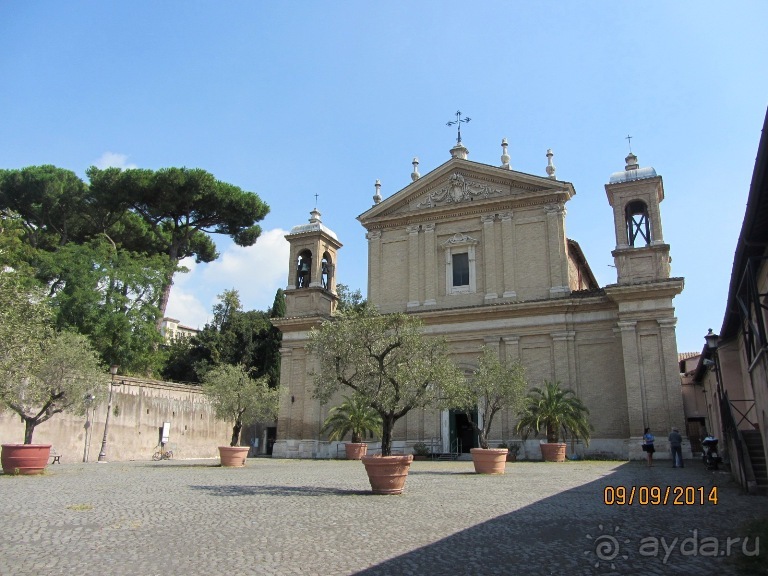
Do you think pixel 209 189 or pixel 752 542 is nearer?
pixel 752 542

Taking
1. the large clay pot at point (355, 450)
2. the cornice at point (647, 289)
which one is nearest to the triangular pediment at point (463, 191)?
the cornice at point (647, 289)

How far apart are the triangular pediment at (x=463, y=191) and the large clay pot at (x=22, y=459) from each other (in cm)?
1860

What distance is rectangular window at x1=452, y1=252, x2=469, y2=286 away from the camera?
28438 mm

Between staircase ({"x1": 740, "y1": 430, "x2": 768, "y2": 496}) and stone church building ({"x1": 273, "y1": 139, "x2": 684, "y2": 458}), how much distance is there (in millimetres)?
9702

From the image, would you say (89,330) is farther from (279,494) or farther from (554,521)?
(554,521)

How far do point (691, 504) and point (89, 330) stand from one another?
29533 millimetres

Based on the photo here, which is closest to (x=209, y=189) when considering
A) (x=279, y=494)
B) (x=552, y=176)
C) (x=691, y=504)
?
(x=552, y=176)

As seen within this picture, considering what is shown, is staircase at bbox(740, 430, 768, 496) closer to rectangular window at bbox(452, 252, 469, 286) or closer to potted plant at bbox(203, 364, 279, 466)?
potted plant at bbox(203, 364, 279, 466)

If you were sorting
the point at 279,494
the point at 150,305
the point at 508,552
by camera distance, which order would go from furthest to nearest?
the point at 150,305, the point at 279,494, the point at 508,552

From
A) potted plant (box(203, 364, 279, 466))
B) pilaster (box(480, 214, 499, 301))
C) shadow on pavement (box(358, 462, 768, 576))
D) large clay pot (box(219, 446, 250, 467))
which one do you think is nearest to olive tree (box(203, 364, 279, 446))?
potted plant (box(203, 364, 279, 466))

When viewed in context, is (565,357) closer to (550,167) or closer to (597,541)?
(550,167)

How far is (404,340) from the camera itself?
14352 millimetres

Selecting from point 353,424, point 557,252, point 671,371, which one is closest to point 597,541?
point 671,371
